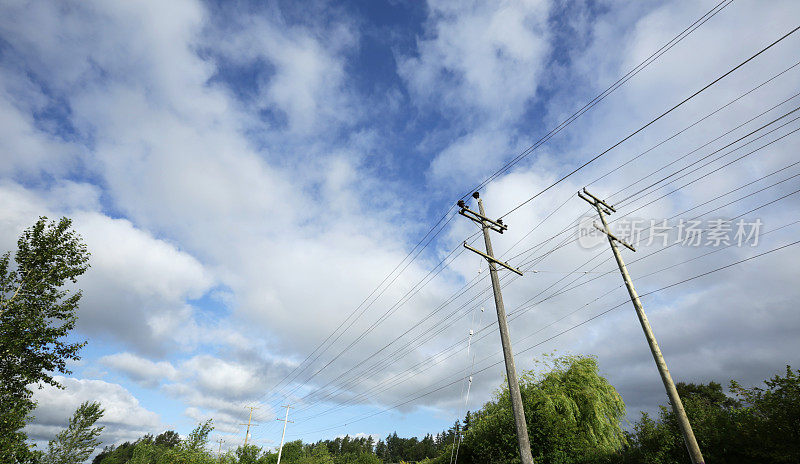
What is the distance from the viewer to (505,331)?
12109mm

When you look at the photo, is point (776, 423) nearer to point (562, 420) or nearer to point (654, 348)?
point (654, 348)

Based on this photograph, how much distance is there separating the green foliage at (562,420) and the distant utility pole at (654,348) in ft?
40.8

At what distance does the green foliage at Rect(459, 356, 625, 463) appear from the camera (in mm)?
22500

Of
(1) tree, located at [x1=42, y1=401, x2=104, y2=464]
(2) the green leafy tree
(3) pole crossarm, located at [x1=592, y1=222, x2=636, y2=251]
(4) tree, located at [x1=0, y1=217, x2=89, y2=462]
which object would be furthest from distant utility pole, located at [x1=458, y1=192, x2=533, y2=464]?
(1) tree, located at [x1=42, y1=401, x2=104, y2=464]

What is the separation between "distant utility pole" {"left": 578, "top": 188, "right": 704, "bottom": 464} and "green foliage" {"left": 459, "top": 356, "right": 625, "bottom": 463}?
12429 mm

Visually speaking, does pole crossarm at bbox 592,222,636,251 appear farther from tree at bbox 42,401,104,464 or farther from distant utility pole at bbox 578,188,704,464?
tree at bbox 42,401,104,464

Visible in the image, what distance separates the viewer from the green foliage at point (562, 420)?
22500 mm

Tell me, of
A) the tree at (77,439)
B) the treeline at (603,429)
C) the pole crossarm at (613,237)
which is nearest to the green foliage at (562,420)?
the treeline at (603,429)

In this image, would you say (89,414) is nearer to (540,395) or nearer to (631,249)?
(540,395)

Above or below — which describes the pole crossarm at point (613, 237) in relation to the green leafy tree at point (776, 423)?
above

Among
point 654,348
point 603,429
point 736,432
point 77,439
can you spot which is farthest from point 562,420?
point 77,439

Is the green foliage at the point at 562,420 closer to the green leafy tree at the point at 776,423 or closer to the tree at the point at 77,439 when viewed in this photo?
the green leafy tree at the point at 776,423

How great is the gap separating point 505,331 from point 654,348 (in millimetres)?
4899

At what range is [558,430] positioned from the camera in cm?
2295
